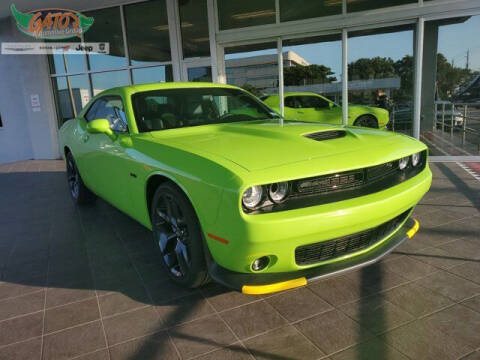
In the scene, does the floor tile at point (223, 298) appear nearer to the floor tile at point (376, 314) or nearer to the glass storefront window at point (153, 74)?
the floor tile at point (376, 314)

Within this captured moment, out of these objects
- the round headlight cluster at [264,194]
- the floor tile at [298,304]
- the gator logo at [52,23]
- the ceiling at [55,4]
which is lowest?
the floor tile at [298,304]

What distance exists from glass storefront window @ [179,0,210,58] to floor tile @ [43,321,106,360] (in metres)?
7.89

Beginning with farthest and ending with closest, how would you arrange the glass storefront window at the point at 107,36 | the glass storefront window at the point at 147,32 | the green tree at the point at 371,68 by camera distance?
the glass storefront window at the point at 107,36 → the glass storefront window at the point at 147,32 → the green tree at the point at 371,68

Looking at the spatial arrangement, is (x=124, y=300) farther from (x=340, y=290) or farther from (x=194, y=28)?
(x=194, y=28)

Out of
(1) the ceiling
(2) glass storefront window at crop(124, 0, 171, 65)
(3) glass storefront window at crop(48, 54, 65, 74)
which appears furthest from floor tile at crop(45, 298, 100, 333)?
(3) glass storefront window at crop(48, 54, 65, 74)

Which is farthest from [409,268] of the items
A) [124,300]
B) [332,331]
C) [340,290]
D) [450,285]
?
[124,300]

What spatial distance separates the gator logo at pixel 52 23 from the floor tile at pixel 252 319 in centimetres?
1040

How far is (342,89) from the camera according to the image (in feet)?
27.4

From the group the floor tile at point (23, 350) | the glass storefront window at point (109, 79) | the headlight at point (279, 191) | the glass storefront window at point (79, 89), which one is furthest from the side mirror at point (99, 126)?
the glass storefront window at point (79, 89)

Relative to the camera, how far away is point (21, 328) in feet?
8.53

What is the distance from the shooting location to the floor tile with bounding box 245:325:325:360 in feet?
7.07

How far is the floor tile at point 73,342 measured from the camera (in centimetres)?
230

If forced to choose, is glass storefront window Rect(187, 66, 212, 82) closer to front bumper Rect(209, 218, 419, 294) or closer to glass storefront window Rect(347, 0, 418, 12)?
glass storefront window Rect(347, 0, 418, 12)

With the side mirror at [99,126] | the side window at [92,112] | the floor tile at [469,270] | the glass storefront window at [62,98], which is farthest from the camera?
the glass storefront window at [62,98]
